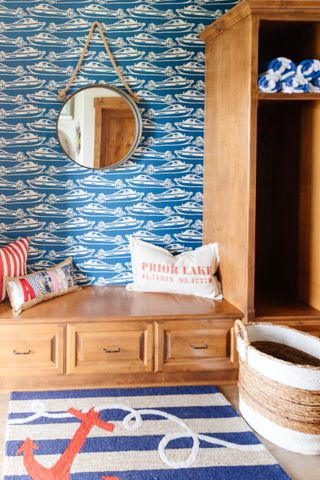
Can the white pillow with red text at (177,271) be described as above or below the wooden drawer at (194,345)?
above

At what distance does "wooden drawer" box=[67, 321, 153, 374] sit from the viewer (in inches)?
95.0

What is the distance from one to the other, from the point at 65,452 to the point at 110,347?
65cm

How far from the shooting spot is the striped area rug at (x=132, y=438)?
1.78m

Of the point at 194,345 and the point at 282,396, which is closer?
the point at 282,396

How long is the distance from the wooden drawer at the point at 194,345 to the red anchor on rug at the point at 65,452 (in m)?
0.49

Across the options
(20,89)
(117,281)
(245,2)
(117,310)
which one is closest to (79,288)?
(117,281)

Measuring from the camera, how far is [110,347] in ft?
8.00

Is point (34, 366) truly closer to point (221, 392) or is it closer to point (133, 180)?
point (221, 392)

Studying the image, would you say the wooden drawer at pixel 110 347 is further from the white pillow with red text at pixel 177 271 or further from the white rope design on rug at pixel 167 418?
the white pillow with red text at pixel 177 271

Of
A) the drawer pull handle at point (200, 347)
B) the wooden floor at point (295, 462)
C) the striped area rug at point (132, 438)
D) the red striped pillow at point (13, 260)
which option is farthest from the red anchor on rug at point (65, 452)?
the red striped pillow at point (13, 260)

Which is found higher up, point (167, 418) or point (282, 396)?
point (282, 396)

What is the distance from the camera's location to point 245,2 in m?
2.27

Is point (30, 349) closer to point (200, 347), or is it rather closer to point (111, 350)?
point (111, 350)

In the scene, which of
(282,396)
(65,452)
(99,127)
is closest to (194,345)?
(282,396)
